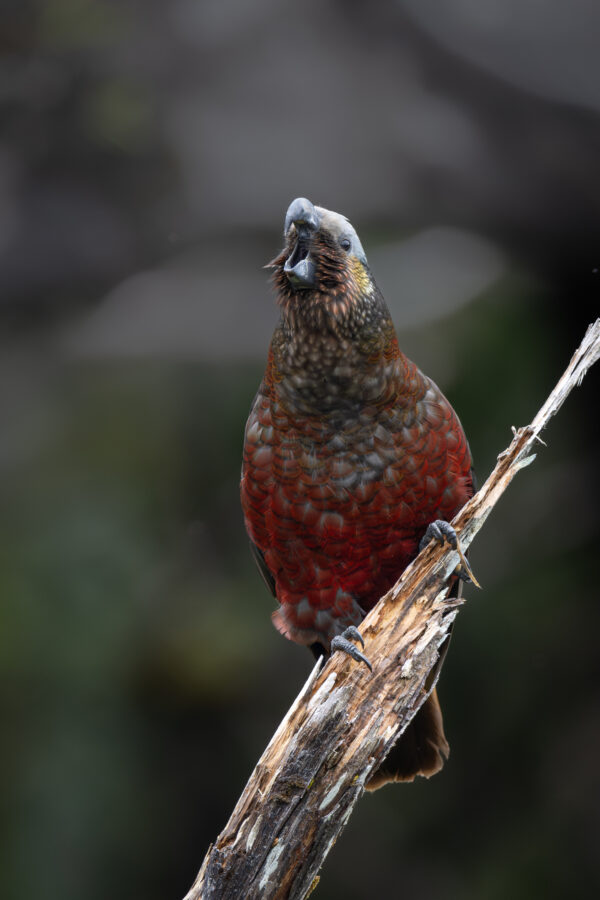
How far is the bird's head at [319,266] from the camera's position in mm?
2475

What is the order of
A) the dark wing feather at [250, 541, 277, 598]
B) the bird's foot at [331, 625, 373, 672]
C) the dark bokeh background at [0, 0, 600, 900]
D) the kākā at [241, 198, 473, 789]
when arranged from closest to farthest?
the bird's foot at [331, 625, 373, 672]
the kākā at [241, 198, 473, 789]
the dark wing feather at [250, 541, 277, 598]
the dark bokeh background at [0, 0, 600, 900]

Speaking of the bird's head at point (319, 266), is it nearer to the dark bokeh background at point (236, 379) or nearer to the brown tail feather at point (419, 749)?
the brown tail feather at point (419, 749)

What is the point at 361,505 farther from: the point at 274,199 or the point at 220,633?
the point at 274,199

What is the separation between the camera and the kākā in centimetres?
253

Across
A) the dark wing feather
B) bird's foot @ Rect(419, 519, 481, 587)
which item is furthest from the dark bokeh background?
bird's foot @ Rect(419, 519, 481, 587)

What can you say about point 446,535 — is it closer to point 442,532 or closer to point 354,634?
point 442,532

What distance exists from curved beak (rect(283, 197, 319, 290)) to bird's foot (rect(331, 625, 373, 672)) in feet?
3.49

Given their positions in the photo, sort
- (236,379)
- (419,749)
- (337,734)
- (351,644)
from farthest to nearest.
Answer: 1. (236,379)
2. (419,749)
3. (351,644)
4. (337,734)

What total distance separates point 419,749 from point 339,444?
1.35 m

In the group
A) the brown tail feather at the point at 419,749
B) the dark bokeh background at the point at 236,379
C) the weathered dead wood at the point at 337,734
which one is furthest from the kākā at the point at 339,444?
the dark bokeh background at the point at 236,379

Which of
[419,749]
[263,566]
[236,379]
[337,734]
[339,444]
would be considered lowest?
[337,734]

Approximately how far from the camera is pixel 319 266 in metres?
2.50

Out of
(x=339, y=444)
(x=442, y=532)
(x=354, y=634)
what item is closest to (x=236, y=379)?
(x=339, y=444)

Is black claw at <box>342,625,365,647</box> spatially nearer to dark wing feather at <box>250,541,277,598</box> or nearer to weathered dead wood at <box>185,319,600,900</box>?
weathered dead wood at <box>185,319,600,900</box>
